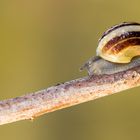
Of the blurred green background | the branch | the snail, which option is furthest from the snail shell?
the blurred green background

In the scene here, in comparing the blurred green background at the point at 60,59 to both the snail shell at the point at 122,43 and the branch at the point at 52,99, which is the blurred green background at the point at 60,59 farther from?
the branch at the point at 52,99

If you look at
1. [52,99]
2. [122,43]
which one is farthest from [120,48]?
[52,99]

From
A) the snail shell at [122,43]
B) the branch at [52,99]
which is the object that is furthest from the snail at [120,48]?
the branch at [52,99]

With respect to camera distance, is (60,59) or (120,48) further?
(60,59)

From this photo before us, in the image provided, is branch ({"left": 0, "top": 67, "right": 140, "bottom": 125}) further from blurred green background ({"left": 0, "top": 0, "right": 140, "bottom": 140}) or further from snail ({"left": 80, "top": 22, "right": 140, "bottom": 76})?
blurred green background ({"left": 0, "top": 0, "right": 140, "bottom": 140})

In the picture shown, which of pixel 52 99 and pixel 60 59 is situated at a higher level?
pixel 60 59

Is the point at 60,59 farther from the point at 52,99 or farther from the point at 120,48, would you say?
the point at 52,99
